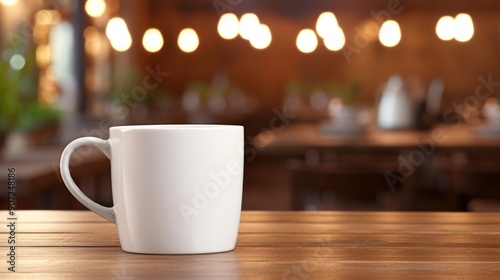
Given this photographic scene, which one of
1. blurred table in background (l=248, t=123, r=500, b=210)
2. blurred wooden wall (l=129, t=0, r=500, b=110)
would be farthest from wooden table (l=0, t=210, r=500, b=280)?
blurred wooden wall (l=129, t=0, r=500, b=110)

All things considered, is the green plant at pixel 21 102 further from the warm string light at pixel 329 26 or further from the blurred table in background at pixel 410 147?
the warm string light at pixel 329 26

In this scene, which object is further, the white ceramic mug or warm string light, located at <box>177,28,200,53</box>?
warm string light, located at <box>177,28,200,53</box>

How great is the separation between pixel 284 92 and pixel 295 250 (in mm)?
11474

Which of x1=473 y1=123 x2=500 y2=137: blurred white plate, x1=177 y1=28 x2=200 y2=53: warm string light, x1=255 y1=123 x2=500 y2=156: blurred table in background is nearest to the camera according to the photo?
x1=255 y1=123 x2=500 y2=156: blurred table in background

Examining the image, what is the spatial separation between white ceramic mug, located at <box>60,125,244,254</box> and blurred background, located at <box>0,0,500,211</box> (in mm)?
1743

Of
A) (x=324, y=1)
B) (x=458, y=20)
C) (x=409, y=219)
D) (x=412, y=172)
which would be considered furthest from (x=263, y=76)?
(x=409, y=219)

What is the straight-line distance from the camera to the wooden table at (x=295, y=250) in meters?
0.72

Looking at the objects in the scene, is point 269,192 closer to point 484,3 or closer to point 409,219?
point 409,219

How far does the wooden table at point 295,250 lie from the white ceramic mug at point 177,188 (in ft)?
0.05

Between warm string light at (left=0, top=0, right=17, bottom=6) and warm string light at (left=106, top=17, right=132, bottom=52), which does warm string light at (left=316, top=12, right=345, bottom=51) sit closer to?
warm string light at (left=106, top=17, right=132, bottom=52)

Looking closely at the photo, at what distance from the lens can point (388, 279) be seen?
0.69 m

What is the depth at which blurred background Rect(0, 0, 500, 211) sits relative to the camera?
A: 3.40 metres

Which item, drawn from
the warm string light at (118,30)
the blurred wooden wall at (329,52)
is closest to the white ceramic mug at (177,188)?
the warm string light at (118,30)

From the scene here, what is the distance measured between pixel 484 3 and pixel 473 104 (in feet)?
4.29
